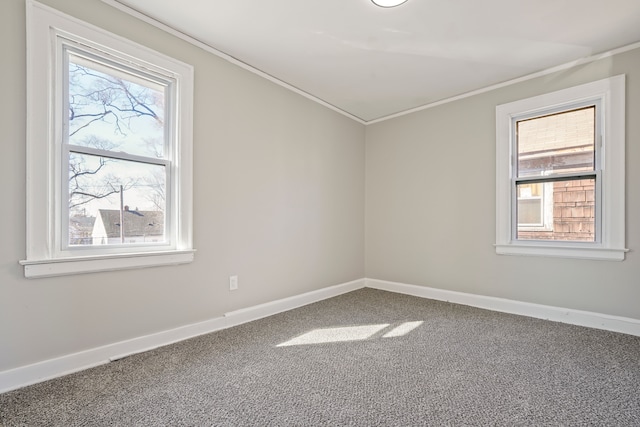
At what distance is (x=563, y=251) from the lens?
282 centimetres

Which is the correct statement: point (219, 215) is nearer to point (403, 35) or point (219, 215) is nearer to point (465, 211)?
point (403, 35)

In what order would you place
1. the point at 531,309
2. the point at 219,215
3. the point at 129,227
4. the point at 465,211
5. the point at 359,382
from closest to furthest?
the point at 359,382, the point at 129,227, the point at 219,215, the point at 531,309, the point at 465,211

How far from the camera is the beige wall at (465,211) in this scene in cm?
256

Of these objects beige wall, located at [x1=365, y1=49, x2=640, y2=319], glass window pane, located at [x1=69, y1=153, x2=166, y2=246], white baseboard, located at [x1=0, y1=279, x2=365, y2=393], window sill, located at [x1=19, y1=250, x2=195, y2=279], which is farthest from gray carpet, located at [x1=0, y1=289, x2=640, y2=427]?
glass window pane, located at [x1=69, y1=153, x2=166, y2=246]

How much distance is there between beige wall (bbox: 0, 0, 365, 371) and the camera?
5.54 ft

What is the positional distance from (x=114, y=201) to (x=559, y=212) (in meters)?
3.81

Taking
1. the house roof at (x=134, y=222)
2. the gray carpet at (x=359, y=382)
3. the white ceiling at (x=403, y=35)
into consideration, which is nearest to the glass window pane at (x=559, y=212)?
the gray carpet at (x=359, y=382)

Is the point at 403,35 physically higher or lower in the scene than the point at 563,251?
higher

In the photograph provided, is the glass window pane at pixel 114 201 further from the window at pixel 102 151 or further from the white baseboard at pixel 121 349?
the white baseboard at pixel 121 349

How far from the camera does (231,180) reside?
272 centimetres

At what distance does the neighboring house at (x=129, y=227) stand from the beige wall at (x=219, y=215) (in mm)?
246

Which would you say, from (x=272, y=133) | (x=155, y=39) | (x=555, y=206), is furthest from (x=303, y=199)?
(x=555, y=206)

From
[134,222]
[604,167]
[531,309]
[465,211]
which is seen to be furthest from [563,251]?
[134,222]

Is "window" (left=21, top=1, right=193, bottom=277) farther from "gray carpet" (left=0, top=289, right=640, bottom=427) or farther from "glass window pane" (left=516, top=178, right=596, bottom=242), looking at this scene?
"glass window pane" (left=516, top=178, right=596, bottom=242)
